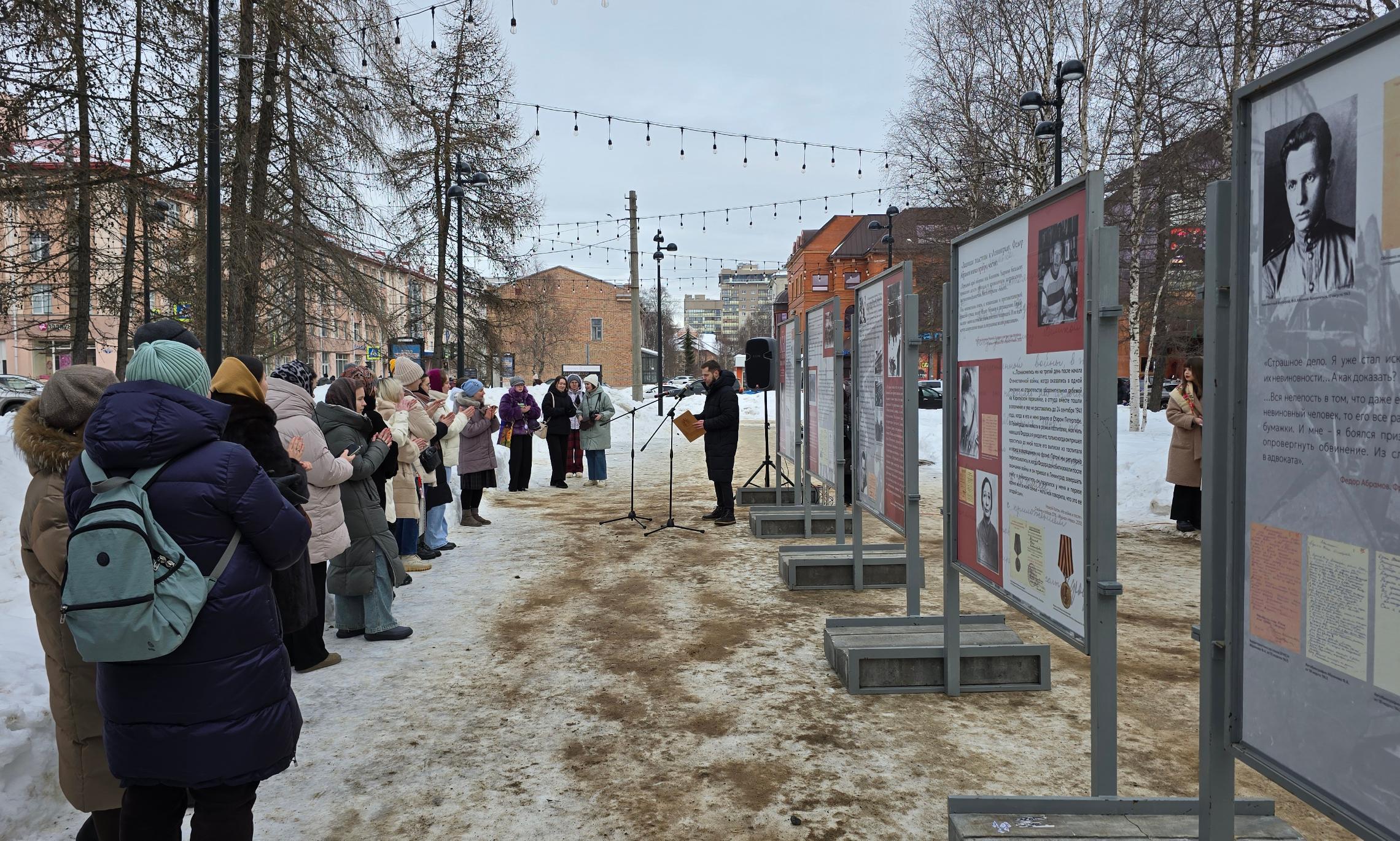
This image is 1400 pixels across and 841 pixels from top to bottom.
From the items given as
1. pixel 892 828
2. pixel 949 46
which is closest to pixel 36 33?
pixel 892 828

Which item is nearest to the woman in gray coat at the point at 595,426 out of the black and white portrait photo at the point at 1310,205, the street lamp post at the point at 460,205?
the street lamp post at the point at 460,205

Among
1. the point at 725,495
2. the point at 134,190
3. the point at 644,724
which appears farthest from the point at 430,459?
the point at 134,190

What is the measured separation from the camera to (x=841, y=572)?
7.35 m

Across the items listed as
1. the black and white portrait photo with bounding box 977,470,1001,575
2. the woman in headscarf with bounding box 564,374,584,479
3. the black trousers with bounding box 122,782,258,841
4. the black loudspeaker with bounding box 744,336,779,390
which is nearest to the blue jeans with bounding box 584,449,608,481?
the woman in headscarf with bounding box 564,374,584,479

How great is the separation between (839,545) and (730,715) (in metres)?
3.43

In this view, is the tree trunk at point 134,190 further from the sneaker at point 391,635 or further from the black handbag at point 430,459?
the sneaker at point 391,635

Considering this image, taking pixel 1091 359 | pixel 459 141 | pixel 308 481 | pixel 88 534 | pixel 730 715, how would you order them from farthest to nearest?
pixel 459 141
pixel 308 481
pixel 730 715
pixel 1091 359
pixel 88 534

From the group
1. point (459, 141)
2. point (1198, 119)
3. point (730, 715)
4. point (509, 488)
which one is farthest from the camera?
point (459, 141)

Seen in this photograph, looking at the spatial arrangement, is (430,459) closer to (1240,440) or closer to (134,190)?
(134,190)

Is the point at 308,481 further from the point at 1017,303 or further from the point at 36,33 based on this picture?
the point at 36,33

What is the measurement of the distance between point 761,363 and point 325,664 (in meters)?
8.15

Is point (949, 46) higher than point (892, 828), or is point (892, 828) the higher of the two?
point (949, 46)

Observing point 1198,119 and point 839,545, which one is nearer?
point 839,545

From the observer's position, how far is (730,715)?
4.54 meters
